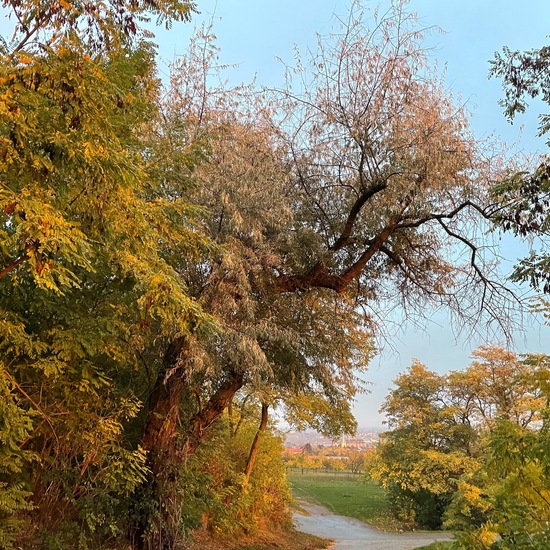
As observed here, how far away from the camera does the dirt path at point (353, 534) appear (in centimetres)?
1433

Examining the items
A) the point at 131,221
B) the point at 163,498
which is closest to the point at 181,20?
the point at 131,221

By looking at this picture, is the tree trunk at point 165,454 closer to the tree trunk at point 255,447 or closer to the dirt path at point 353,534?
the tree trunk at point 255,447

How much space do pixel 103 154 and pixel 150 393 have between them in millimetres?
4575

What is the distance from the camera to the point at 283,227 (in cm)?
670

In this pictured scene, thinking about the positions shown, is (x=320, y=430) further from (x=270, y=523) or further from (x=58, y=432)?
(x=58, y=432)

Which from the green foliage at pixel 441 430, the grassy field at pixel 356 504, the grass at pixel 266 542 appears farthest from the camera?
the grassy field at pixel 356 504

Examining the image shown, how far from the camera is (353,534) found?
19.3 m

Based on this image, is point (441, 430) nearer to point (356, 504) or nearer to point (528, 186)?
point (356, 504)

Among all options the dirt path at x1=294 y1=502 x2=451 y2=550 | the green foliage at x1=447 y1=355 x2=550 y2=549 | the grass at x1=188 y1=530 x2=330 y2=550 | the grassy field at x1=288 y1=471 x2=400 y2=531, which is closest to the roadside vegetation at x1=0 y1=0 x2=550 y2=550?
the green foliage at x1=447 y1=355 x2=550 y2=549

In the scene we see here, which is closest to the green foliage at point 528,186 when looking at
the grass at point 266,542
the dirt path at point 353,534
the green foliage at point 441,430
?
the grass at point 266,542

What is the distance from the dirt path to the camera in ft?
47.0

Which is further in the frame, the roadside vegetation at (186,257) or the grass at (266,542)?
the grass at (266,542)

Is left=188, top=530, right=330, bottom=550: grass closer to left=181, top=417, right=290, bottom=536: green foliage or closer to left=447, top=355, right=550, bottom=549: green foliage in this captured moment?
left=181, top=417, right=290, bottom=536: green foliage

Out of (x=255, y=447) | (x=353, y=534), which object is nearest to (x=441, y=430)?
(x=353, y=534)
